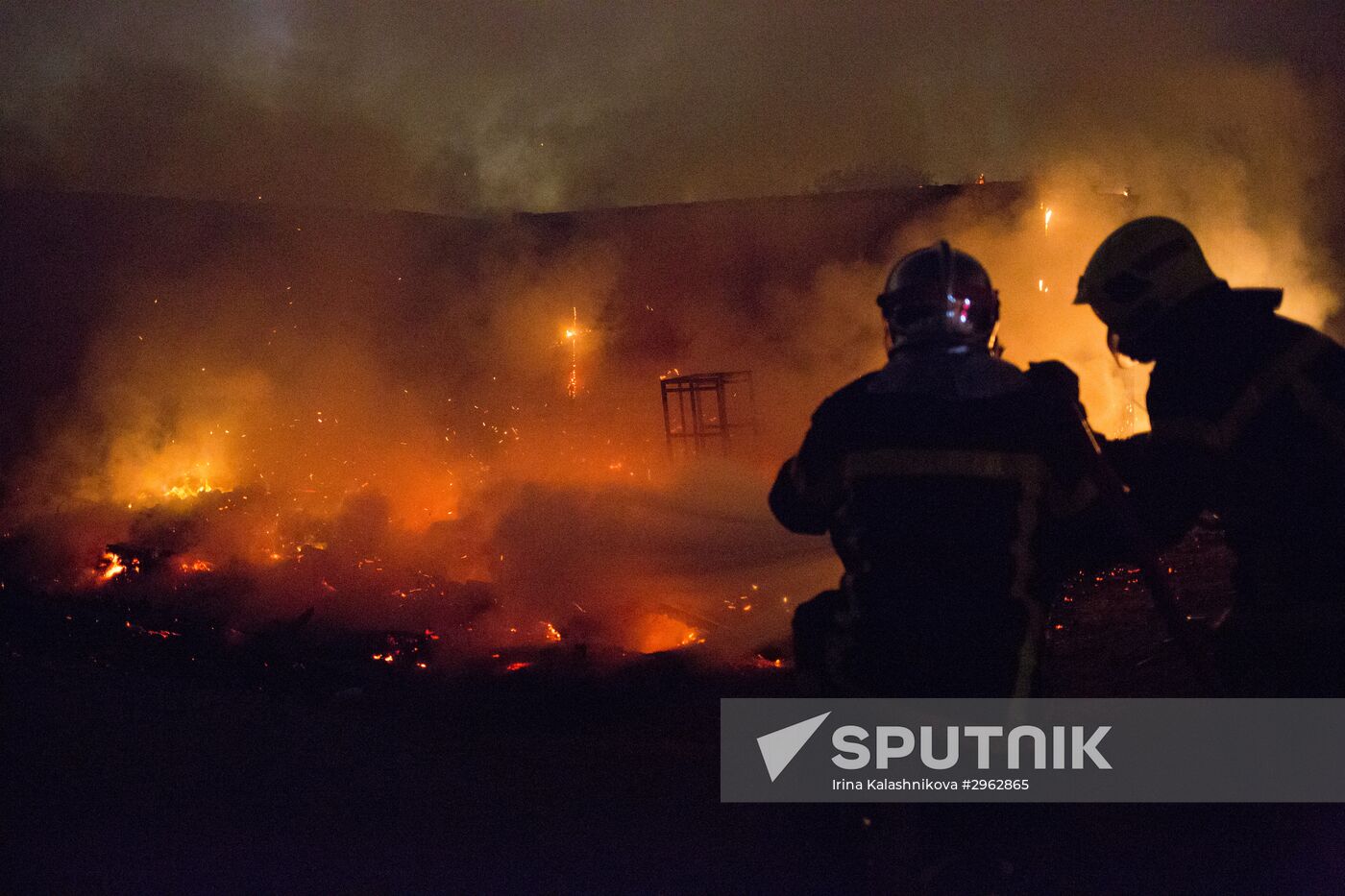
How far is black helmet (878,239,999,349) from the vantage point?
210 centimetres

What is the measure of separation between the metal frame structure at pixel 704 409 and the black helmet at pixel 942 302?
962 cm

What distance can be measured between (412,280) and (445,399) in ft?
6.11

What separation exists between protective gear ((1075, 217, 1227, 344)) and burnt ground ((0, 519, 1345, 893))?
4.06ft

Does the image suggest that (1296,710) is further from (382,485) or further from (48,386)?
(48,386)

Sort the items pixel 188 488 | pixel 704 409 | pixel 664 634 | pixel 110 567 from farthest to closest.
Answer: pixel 704 409 → pixel 188 488 → pixel 110 567 → pixel 664 634

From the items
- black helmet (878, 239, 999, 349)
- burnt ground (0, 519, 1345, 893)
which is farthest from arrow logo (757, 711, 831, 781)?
black helmet (878, 239, 999, 349)

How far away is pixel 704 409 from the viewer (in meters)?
13.0

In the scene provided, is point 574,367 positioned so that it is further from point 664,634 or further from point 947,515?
point 947,515

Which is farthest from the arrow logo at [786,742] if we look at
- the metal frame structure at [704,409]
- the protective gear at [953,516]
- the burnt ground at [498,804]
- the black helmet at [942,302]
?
the metal frame structure at [704,409]

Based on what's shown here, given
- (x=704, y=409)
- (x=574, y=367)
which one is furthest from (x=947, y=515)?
(x=574, y=367)

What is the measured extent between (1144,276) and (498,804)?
278 centimetres

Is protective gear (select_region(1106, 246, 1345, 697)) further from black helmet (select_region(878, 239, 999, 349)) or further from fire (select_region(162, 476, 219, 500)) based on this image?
fire (select_region(162, 476, 219, 500))

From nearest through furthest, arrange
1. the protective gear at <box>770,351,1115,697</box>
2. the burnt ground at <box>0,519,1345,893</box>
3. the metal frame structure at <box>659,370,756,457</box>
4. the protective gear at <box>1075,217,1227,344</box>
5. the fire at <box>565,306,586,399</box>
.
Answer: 1. the protective gear at <box>770,351,1115,697</box>
2. the protective gear at <box>1075,217,1227,344</box>
3. the burnt ground at <box>0,519,1345,893</box>
4. the metal frame structure at <box>659,370,756,457</box>
5. the fire at <box>565,306,586,399</box>

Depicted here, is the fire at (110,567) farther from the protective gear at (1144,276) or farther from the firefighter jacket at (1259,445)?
the firefighter jacket at (1259,445)
